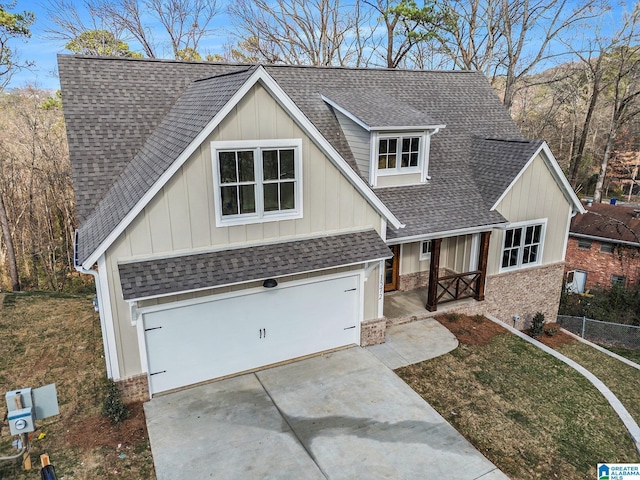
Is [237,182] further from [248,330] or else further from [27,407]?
[27,407]

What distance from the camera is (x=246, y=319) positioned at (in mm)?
9547

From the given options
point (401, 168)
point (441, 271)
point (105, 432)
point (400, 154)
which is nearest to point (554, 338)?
point (441, 271)

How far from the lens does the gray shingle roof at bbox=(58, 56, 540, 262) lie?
30.1 ft

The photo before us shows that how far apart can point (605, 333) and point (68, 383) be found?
60.3ft

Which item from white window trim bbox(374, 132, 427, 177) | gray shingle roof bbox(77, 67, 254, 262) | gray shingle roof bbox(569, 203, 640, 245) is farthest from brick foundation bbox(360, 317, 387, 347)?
gray shingle roof bbox(569, 203, 640, 245)

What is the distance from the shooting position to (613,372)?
12.2 m

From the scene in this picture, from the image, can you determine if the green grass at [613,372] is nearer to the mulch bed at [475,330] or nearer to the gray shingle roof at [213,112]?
the mulch bed at [475,330]

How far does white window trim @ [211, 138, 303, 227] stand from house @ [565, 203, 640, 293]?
67.6ft

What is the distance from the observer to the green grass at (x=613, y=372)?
10600mm

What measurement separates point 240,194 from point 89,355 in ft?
19.7

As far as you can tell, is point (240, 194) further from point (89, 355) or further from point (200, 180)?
point (89, 355)

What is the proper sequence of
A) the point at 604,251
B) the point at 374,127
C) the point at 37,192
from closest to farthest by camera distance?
the point at 374,127 < the point at 37,192 < the point at 604,251

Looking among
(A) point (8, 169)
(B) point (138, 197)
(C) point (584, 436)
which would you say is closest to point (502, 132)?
(C) point (584, 436)

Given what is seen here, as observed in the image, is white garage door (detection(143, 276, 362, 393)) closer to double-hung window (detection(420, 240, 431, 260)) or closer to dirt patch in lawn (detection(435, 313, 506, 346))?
dirt patch in lawn (detection(435, 313, 506, 346))
